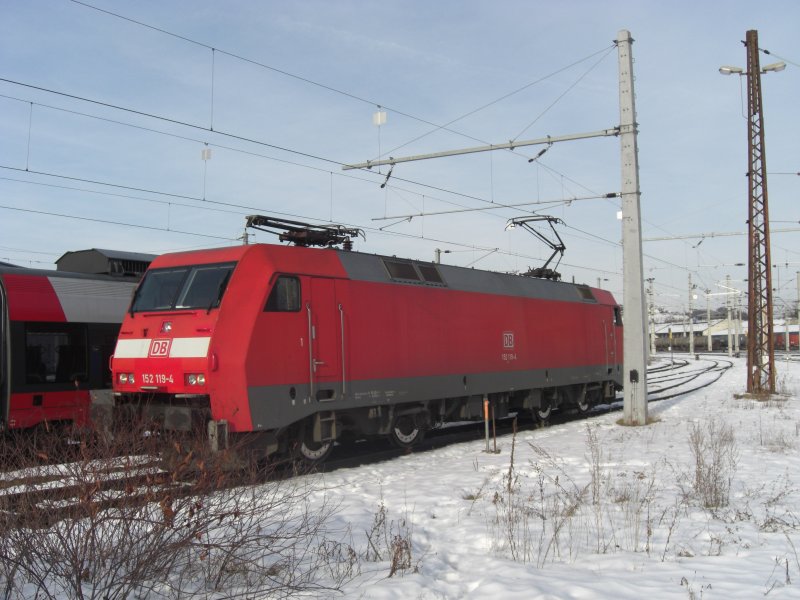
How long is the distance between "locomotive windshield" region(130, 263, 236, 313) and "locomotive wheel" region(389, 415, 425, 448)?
159 inches

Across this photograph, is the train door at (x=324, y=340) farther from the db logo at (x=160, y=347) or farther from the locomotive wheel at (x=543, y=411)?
the locomotive wheel at (x=543, y=411)

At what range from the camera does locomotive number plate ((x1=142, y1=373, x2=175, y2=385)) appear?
9555 mm

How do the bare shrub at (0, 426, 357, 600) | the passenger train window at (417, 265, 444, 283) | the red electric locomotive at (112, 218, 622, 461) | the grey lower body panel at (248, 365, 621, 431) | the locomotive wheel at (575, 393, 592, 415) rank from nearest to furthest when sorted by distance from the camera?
the bare shrub at (0, 426, 357, 600) → the red electric locomotive at (112, 218, 622, 461) → the grey lower body panel at (248, 365, 621, 431) → the passenger train window at (417, 265, 444, 283) → the locomotive wheel at (575, 393, 592, 415)

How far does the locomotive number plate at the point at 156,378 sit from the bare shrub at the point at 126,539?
13.9 feet

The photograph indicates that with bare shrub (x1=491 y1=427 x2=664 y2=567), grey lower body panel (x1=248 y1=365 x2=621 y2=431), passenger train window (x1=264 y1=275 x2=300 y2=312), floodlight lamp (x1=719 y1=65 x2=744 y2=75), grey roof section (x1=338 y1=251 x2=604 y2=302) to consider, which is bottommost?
bare shrub (x1=491 y1=427 x2=664 y2=567)

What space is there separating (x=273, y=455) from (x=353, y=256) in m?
3.35

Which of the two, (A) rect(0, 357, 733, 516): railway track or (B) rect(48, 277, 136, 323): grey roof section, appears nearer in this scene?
(A) rect(0, 357, 733, 516): railway track

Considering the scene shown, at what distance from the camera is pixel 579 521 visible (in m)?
7.11

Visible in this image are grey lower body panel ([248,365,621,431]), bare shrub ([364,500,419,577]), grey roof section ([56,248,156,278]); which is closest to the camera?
bare shrub ([364,500,419,577])

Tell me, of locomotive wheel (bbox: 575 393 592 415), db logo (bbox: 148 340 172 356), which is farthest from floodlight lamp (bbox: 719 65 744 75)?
db logo (bbox: 148 340 172 356)

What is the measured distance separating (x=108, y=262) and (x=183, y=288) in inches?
201

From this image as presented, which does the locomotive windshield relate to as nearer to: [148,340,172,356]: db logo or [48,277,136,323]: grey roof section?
[148,340,172,356]: db logo

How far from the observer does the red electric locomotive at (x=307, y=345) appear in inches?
364

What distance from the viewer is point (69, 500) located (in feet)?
15.0
